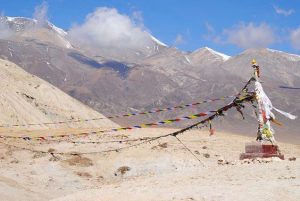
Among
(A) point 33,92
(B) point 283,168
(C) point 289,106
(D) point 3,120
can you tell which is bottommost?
(B) point 283,168

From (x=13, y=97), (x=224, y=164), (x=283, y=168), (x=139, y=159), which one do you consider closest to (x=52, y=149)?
(x=139, y=159)

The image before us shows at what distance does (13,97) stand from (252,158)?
49977 millimetres

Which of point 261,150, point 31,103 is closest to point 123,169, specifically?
point 261,150

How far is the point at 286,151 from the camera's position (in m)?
34.0

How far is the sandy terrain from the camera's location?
41.4ft

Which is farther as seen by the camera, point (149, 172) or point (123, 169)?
point (123, 169)

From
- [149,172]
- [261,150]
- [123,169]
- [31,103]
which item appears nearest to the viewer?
[261,150]

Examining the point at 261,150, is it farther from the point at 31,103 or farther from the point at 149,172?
the point at 31,103

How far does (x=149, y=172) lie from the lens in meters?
27.8

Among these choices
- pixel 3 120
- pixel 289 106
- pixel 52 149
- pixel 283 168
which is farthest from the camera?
pixel 289 106

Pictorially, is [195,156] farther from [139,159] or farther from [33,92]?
[33,92]

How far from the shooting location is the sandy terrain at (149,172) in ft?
41.4

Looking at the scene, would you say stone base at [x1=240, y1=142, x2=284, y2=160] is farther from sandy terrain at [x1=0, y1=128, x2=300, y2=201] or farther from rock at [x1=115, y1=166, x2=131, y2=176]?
rock at [x1=115, y1=166, x2=131, y2=176]

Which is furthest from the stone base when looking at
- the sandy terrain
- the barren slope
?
the barren slope
